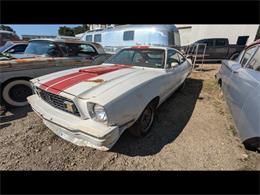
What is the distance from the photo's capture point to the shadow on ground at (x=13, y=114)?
333 cm

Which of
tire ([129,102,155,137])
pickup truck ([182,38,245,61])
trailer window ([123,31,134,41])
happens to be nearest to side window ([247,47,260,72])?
tire ([129,102,155,137])

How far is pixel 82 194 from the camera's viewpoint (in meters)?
1.87

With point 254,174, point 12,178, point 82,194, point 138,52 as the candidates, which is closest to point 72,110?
point 82,194

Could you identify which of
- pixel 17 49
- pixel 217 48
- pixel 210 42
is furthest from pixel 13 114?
pixel 217 48

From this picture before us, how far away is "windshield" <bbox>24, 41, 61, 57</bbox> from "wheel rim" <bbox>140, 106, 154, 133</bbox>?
11.0ft

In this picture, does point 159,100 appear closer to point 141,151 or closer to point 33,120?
point 141,151

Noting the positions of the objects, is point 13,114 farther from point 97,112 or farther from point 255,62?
point 255,62

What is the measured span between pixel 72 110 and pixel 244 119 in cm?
237

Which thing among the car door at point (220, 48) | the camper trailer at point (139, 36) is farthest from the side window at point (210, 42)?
the camper trailer at point (139, 36)

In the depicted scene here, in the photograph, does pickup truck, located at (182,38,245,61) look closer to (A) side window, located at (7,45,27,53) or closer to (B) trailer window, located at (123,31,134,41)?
(B) trailer window, located at (123,31,134,41)

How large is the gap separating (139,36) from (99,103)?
800 centimetres

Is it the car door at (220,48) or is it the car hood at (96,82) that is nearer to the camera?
the car hood at (96,82)

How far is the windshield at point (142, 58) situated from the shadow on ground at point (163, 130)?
1.15 m

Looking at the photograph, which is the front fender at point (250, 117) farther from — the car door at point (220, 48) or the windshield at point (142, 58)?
the car door at point (220, 48)
